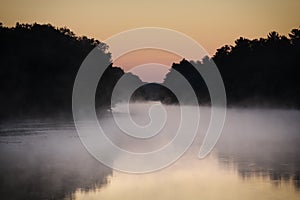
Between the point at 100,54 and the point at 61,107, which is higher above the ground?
the point at 100,54

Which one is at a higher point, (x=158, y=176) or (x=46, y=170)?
(x=46, y=170)

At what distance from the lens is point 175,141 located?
45.6 m

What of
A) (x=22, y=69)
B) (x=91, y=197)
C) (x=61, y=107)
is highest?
(x=22, y=69)

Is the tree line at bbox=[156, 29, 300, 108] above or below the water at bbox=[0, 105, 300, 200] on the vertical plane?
above

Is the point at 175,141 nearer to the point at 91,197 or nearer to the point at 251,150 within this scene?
the point at 251,150

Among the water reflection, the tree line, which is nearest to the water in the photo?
the water reflection

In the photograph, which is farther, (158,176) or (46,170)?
(46,170)

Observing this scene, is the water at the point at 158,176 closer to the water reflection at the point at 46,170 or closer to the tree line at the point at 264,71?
the water reflection at the point at 46,170

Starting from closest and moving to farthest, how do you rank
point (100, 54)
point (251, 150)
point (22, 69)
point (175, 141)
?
point (251, 150), point (175, 141), point (22, 69), point (100, 54)

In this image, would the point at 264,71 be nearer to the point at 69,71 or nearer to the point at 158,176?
the point at 69,71

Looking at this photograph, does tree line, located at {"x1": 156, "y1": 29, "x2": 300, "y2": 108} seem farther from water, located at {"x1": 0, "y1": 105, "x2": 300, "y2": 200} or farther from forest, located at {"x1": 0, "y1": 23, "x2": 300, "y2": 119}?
water, located at {"x1": 0, "y1": 105, "x2": 300, "y2": 200}

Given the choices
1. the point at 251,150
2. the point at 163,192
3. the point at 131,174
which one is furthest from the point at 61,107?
the point at 163,192

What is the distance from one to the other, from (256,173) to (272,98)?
8460cm

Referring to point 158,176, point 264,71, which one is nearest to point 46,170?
point 158,176
